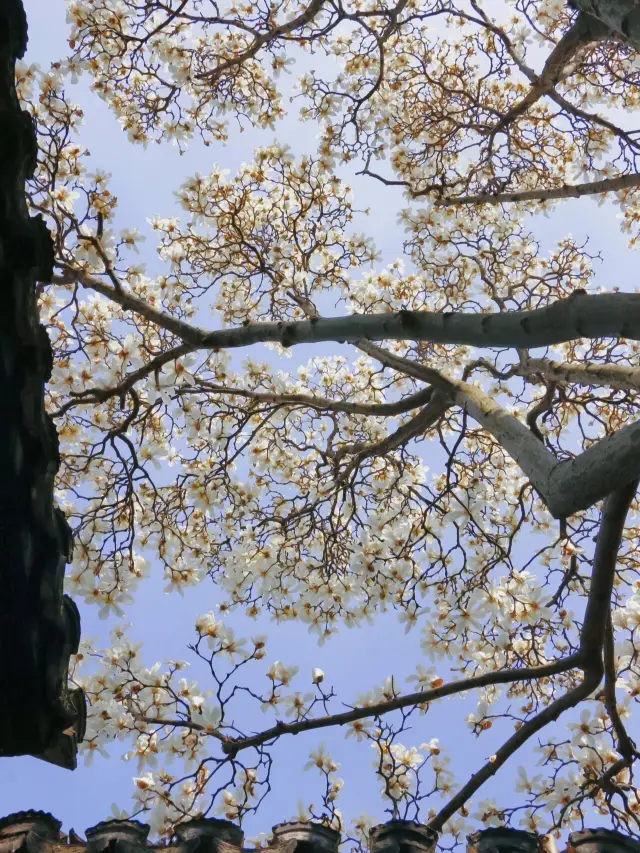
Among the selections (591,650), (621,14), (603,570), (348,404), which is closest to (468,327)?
(621,14)

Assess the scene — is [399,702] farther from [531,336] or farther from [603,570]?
[531,336]

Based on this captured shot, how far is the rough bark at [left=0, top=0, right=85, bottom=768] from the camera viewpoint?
1818 millimetres

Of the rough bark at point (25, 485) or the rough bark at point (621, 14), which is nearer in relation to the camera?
the rough bark at point (25, 485)

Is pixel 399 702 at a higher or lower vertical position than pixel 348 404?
lower

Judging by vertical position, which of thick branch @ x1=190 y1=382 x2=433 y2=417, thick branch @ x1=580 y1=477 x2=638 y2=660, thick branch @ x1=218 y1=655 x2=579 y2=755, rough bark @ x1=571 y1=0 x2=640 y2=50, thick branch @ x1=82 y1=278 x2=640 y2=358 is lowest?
thick branch @ x1=218 y1=655 x2=579 y2=755

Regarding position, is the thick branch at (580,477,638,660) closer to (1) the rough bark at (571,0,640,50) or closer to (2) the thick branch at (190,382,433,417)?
(1) the rough bark at (571,0,640,50)

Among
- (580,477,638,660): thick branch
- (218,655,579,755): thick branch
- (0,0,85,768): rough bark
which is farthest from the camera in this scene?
(218,655,579,755): thick branch

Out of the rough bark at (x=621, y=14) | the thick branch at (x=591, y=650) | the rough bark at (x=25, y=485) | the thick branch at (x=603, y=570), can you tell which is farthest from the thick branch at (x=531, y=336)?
the rough bark at (x=25, y=485)

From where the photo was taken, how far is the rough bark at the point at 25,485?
182cm


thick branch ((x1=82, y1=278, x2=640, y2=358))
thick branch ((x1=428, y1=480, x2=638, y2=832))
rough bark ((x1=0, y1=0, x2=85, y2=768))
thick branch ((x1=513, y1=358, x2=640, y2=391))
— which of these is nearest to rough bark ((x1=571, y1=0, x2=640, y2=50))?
thick branch ((x1=82, y1=278, x2=640, y2=358))

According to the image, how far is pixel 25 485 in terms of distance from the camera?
1998 mm

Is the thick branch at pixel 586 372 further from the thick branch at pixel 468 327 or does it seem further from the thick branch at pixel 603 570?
the thick branch at pixel 468 327

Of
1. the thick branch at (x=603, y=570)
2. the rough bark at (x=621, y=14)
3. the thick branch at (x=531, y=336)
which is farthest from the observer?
the thick branch at (x=603, y=570)

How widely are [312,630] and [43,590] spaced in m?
4.38
